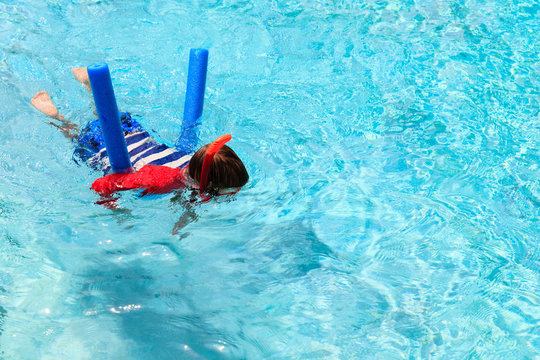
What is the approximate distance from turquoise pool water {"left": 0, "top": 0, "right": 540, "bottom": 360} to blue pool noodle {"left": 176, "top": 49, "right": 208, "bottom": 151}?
0.43 metres

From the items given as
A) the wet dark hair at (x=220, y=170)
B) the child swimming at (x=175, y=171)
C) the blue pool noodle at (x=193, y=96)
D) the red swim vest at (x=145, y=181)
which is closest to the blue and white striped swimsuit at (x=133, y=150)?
the child swimming at (x=175, y=171)

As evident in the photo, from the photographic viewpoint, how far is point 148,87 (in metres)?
4.16

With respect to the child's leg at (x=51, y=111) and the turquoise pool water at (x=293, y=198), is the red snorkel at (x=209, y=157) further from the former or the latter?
the child's leg at (x=51, y=111)

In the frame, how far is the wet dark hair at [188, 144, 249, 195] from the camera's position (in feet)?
7.95

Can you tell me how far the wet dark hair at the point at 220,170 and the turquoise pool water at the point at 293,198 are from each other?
37 cm

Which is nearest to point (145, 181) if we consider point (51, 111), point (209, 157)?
point (209, 157)

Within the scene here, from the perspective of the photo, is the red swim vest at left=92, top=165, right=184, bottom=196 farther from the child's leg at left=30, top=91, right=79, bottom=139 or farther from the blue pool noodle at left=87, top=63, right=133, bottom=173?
the child's leg at left=30, top=91, right=79, bottom=139

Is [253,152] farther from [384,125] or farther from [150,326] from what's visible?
[150,326]

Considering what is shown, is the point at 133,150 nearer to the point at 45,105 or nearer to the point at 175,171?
the point at 175,171

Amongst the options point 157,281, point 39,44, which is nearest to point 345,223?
point 157,281

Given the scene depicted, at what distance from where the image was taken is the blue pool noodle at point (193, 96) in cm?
271

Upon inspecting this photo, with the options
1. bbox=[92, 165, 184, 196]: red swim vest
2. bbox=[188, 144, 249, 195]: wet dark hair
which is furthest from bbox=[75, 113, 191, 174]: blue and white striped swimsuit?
bbox=[188, 144, 249, 195]: wet dark hair

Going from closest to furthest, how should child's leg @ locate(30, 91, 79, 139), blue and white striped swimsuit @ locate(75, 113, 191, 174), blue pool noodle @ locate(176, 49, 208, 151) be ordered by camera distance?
blue pool noodle @ locate(176, 49, 208, 151) → blue and white striped swimsuit @ locate(75, 113, 191, 174) → child's leg @ locate(30, 91, 79, 139)

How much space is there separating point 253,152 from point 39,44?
2549 millimetres
